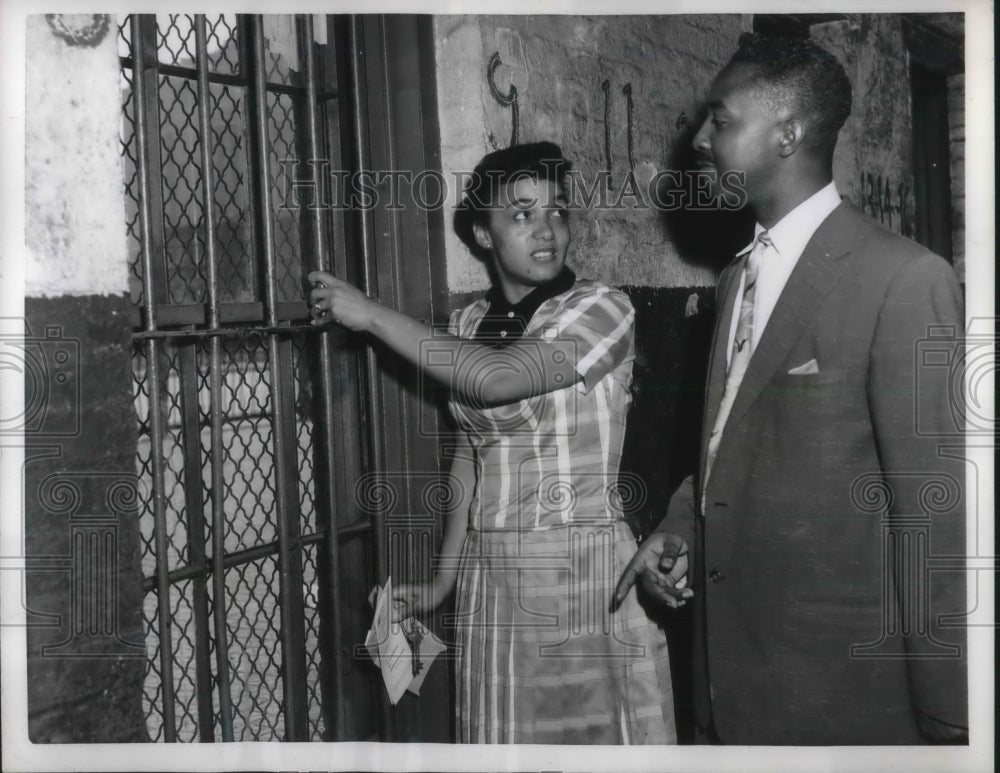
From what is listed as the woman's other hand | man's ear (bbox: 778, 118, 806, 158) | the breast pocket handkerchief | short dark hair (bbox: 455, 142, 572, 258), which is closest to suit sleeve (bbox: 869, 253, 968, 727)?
the breast pocket handkerchief

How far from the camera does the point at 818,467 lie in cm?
226

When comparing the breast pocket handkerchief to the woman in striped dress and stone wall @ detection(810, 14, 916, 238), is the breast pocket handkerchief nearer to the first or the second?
the woman in striped dress

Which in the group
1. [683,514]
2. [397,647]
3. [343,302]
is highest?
[343,302]

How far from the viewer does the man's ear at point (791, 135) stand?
230 cm

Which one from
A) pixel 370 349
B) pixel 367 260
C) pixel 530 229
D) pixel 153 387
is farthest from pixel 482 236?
pixel 153 387

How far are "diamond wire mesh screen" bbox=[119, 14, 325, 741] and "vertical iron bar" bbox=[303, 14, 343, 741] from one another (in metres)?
0.06

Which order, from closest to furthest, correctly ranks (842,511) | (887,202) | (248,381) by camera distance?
1. (842,511)
2. (248,381)
3. (887,202)

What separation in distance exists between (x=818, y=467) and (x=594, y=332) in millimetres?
631

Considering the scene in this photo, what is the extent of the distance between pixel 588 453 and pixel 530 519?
0.74 feet

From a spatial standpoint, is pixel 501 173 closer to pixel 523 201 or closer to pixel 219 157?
pixel 523 201

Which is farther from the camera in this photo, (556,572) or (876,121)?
(876,121)

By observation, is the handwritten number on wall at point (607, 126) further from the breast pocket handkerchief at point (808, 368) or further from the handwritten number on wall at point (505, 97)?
the breast pocket handkerchief at point (808, 368)

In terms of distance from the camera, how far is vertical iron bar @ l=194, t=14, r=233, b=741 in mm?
2234

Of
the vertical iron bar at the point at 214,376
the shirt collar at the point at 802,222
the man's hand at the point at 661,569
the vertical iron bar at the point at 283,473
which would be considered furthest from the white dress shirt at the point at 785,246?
the vertical iron bar at the point at 214,376
